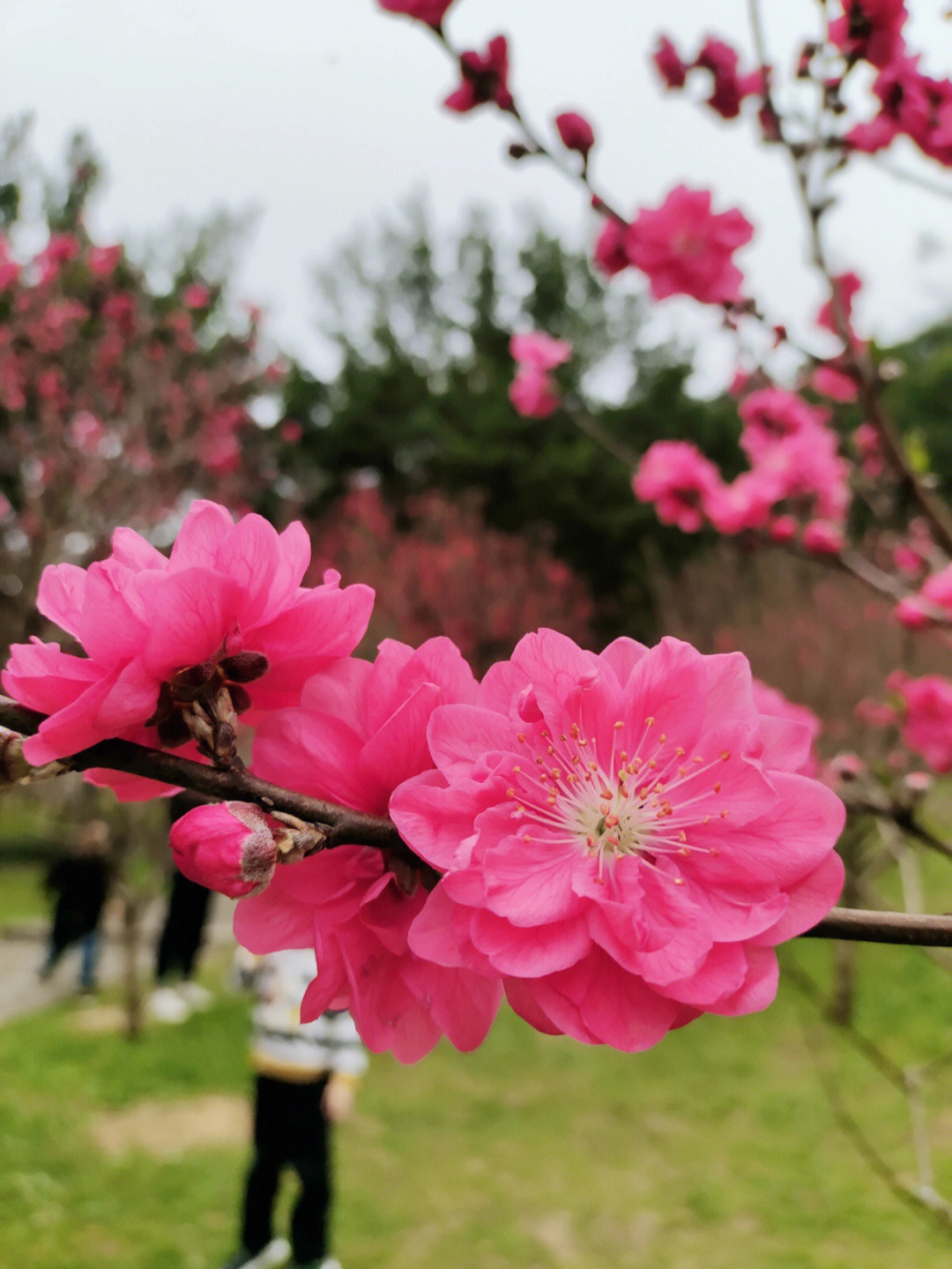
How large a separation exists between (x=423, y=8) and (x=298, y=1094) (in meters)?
2.83

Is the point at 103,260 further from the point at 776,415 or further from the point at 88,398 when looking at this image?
the point at 776,415

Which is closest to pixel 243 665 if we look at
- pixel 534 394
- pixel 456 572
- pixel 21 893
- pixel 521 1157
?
pixel 534 394

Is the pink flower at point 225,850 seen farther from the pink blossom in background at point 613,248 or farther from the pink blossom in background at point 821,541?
the pink blossom in background at point 821,541

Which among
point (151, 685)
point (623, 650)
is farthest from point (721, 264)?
point (151, 685)

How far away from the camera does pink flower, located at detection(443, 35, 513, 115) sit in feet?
5.40

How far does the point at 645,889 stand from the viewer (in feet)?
1.86

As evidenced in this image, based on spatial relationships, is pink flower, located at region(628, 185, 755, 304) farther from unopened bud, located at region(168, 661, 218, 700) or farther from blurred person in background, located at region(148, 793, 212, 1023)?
blurred person in background, located at region(148, 793, 212, 1023)

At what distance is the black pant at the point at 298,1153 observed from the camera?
3.03 meters

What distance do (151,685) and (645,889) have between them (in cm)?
30

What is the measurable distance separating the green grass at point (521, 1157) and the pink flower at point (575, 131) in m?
3.66

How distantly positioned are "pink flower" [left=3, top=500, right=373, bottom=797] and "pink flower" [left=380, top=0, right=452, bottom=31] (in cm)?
129

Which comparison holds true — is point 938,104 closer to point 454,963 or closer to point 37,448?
point 454,963

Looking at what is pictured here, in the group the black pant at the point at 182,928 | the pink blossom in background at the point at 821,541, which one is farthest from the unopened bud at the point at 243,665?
the black pant at the point at 182,928

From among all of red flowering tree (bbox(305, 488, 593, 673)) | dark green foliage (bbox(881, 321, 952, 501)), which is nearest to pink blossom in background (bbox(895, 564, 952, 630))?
red flowering tree (bbox(305, 488, 593, 673))
